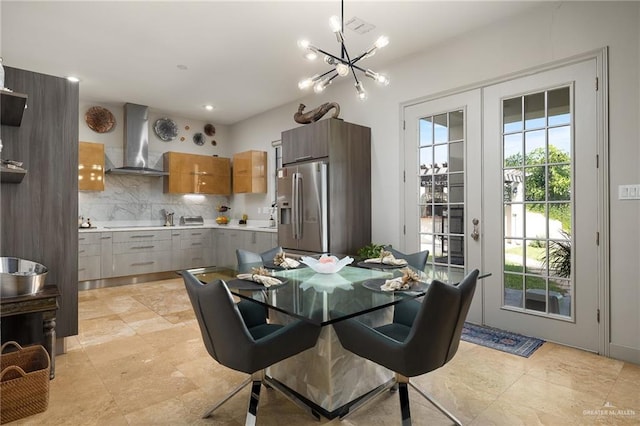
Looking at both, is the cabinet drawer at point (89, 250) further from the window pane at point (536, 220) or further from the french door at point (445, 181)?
the window pane at point (536, 220)

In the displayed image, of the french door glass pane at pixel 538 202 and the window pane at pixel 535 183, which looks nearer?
the french door glass pane at pixel 538 202

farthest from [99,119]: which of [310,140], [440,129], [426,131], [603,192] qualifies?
[603,192]

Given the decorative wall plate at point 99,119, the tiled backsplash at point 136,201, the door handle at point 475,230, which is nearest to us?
the door handle at point 475,230

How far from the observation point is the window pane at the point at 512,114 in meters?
3.24

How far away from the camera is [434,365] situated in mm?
1646

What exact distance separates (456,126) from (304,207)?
187cm

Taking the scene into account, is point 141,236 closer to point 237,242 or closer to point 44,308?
point 237,242

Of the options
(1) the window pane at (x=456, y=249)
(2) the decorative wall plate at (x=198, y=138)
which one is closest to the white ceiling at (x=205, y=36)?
(2) the decorative wall plate at (x=198, y=138)

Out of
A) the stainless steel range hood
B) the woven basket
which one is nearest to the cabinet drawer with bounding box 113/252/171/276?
the stainless steel range hood

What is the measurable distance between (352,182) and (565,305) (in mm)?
2360

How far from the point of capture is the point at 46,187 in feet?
9.33

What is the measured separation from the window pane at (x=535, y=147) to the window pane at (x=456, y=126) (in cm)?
61

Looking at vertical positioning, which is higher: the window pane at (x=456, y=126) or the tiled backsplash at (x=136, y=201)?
the window pane at (x=456, y=126)

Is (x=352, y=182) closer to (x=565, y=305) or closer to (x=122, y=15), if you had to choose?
(x=565, y=305)
